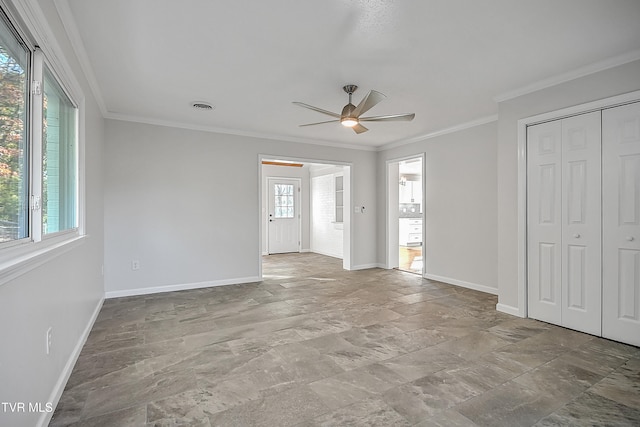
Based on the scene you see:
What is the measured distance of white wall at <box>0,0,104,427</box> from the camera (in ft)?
4.16

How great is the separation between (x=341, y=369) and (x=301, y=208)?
660 cm

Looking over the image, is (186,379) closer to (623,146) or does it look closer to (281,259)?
(623,146)

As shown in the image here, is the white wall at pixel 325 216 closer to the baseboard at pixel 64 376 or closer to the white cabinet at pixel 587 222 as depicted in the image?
the white cabinet at pixel 587 222

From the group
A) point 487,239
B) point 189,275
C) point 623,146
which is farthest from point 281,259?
point 623,146

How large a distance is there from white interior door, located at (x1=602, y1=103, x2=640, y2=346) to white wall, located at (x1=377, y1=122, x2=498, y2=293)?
147cm

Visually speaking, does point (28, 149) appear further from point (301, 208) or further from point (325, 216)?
point (301, 208)

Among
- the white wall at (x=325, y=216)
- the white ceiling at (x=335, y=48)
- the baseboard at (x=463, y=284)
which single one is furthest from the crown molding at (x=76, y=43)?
the white wall at (x=325, y=216)

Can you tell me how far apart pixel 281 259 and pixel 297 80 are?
5.00 metres

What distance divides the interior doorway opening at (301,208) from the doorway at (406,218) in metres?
1.64

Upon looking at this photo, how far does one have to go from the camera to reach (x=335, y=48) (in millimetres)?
2502

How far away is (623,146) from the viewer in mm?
2721

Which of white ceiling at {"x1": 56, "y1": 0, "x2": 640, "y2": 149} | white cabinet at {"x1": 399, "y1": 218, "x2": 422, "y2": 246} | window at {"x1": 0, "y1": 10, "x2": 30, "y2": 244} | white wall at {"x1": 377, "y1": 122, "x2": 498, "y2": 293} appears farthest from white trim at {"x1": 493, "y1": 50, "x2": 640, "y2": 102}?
white cabinet at {"x1": 399, "y1": 218, "x2": 422, "y2": 246}

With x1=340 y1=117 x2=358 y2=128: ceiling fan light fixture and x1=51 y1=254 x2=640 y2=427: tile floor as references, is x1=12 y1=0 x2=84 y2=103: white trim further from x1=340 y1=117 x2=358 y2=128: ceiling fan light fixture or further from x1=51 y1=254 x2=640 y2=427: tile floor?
x1=340 y1=117 x2=358 y2=128: ceiling fan light fixture

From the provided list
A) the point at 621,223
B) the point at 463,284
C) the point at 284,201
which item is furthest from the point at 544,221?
the point at 284,201
